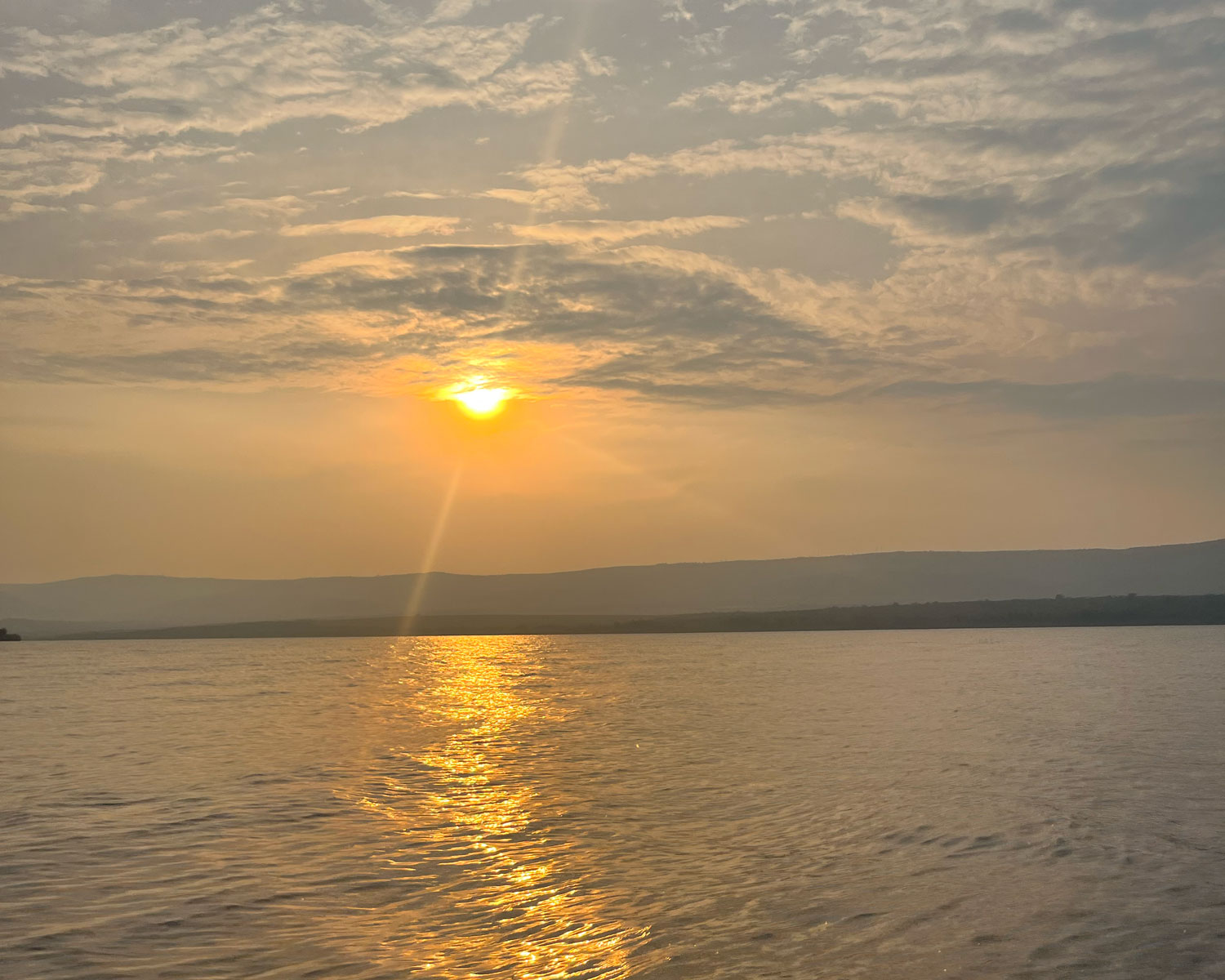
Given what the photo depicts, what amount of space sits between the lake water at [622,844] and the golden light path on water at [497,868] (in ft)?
0.26

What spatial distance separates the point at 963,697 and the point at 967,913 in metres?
39.9

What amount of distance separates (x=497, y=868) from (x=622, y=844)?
2592 millimetres

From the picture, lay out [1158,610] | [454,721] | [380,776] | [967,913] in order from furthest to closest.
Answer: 1. [1158,610]
2. [454,721]
3. [380,776]
4. [967,913]

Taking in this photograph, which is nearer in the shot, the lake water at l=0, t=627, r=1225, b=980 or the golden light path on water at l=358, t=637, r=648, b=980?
the golden light path on water at l=358, t=637, r=648, b=980

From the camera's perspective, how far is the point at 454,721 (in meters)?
45.8

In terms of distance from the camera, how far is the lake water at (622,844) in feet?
44.1

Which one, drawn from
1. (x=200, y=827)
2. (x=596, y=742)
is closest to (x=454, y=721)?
(x=596, y=742)

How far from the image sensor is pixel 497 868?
18141 millimetres

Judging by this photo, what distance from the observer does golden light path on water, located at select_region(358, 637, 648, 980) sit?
13.2 meters

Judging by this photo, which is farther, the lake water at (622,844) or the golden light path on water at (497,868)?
the lake water at (622,844)

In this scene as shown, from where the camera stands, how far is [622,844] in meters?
19.7

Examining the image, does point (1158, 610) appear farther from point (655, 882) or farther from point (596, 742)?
point (655, 882)

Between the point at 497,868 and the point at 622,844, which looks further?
the point at 622,844

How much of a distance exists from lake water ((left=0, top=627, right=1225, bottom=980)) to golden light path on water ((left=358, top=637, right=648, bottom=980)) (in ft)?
0.26
